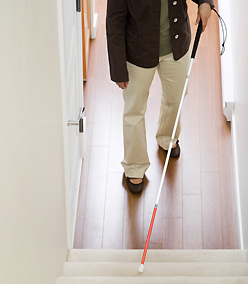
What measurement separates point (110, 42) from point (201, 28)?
20.0 inches

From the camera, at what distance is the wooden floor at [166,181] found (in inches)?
97.6

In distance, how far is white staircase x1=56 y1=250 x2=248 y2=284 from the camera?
1742 millimetres

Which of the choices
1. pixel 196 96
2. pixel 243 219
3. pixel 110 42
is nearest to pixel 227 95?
pixel 196 96

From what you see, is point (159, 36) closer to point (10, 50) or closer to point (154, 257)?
point (154, 257)

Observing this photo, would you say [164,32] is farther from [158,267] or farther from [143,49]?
[158,267]

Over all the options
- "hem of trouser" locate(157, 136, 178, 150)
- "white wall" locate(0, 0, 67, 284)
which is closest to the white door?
"white wall" locate(0, 0, 67, 284)

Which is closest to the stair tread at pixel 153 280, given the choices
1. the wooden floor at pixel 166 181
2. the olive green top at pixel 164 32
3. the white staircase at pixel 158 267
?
the white staircase at pixel 158 267

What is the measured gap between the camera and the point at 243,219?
2369mm

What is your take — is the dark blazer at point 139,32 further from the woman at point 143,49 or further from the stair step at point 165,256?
the stair step at point 165,256

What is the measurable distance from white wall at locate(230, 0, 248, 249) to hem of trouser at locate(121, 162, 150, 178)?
569 millimetres

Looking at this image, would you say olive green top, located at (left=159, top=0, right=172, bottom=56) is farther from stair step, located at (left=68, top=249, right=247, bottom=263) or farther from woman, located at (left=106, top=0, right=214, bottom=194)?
stair step, located at (left=68, top=249, right=247, bottom=263)

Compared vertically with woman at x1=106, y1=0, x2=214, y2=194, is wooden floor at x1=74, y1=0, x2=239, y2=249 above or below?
below

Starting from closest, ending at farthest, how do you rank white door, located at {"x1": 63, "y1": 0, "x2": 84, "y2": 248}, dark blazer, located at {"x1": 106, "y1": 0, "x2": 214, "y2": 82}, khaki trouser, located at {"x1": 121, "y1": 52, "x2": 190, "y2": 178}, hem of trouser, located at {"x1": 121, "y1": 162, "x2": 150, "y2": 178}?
dark blazer, located at {"x1": 106, "y1": 0, "x2": 214, "y2": 82} < white door, located at {"x1": 63, "y1": 0, "x2": 84, "y2": 248} < khaki trouser, located at {"x1": 121, "y1": 52, "x2": 190, "y2": 178} < hem of trouser, located at {"x1": 121, "y1": 162, "x2": 150, "y2": 178}

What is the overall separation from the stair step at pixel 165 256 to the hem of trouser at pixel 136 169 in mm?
595
